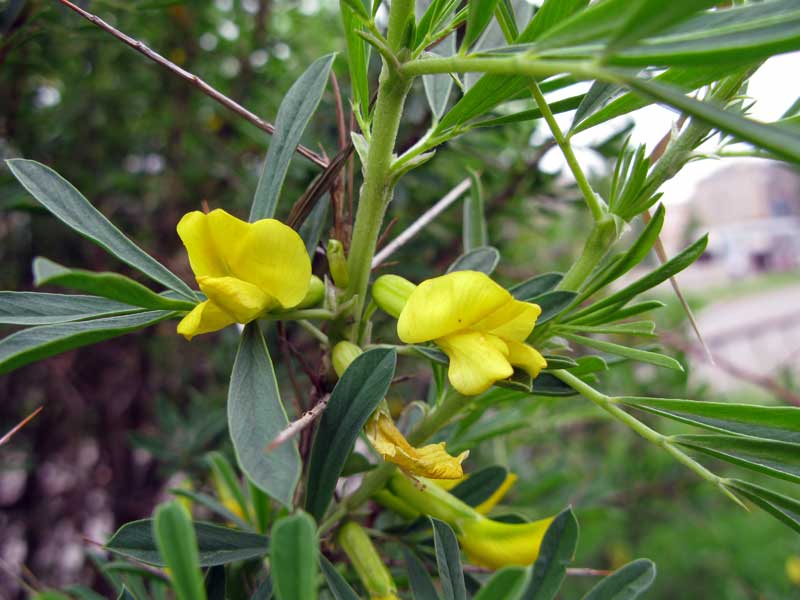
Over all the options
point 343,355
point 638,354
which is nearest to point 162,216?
point 343,355

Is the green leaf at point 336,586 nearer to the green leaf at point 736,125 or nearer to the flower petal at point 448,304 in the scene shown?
the flower petal at point 448,304

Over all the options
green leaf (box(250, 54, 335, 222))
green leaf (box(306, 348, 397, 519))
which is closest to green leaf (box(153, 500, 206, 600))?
green leaf (box(306, 348, 397, 519))

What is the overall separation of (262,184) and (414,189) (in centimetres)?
62

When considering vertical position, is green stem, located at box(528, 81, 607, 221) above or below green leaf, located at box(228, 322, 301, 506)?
above

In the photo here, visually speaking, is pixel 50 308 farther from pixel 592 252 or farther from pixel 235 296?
pixel 592 252

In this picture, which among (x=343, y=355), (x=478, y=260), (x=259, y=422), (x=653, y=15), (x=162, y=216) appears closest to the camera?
(x=653, y=15)

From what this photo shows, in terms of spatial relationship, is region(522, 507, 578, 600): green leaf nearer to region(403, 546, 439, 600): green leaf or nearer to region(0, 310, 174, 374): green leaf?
region(403, 546, 439, 600): green leaf

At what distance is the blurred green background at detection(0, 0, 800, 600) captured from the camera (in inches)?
39.4

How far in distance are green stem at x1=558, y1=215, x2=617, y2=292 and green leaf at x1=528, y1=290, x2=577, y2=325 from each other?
1 cm

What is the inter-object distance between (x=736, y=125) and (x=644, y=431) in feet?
0.73

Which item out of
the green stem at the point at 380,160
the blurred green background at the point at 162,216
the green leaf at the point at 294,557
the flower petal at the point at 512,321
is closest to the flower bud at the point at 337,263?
the green stem at the point at 380,160

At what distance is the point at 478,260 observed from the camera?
21.8 inches

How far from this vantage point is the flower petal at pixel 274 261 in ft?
1.30

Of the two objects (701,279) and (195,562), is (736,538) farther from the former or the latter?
(701,279)
